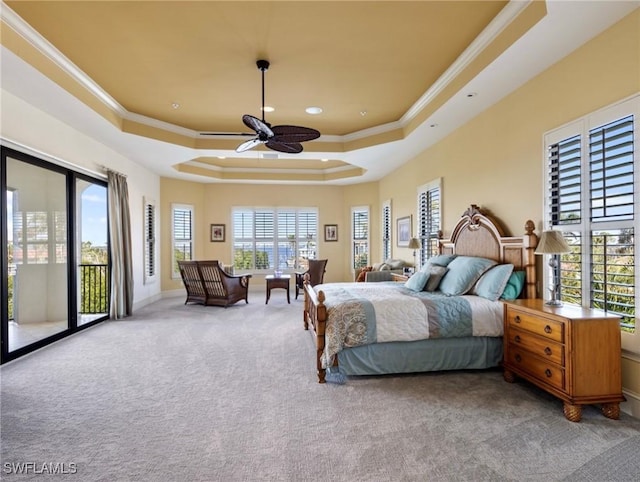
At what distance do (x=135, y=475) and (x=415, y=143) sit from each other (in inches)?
214

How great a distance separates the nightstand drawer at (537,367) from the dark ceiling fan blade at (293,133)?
2919 millimetres

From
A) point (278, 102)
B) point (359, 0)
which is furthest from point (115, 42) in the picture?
point (359, 0)

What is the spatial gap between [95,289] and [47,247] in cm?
124

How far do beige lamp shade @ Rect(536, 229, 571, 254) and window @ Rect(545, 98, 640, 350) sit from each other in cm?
28

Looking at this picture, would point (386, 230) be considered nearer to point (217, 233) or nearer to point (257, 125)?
point (217, 233)

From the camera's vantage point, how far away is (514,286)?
3.43m

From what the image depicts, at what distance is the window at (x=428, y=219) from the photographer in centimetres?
555

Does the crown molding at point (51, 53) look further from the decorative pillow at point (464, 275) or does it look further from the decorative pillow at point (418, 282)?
the decorative pillow at point (464, 275)

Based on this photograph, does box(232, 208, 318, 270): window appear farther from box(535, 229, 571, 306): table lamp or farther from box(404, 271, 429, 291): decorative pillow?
box(535, 229, 571, 306): table lamp

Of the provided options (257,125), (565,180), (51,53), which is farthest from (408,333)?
(51,53)

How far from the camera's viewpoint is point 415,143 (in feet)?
18.5

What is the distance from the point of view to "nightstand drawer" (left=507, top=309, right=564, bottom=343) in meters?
2.46

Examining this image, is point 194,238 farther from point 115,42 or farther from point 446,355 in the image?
point 446,355

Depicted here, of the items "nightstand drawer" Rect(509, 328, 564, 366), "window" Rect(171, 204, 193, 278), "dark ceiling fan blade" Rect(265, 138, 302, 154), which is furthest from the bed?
"window" Rect(171, 204, 193, 278)
